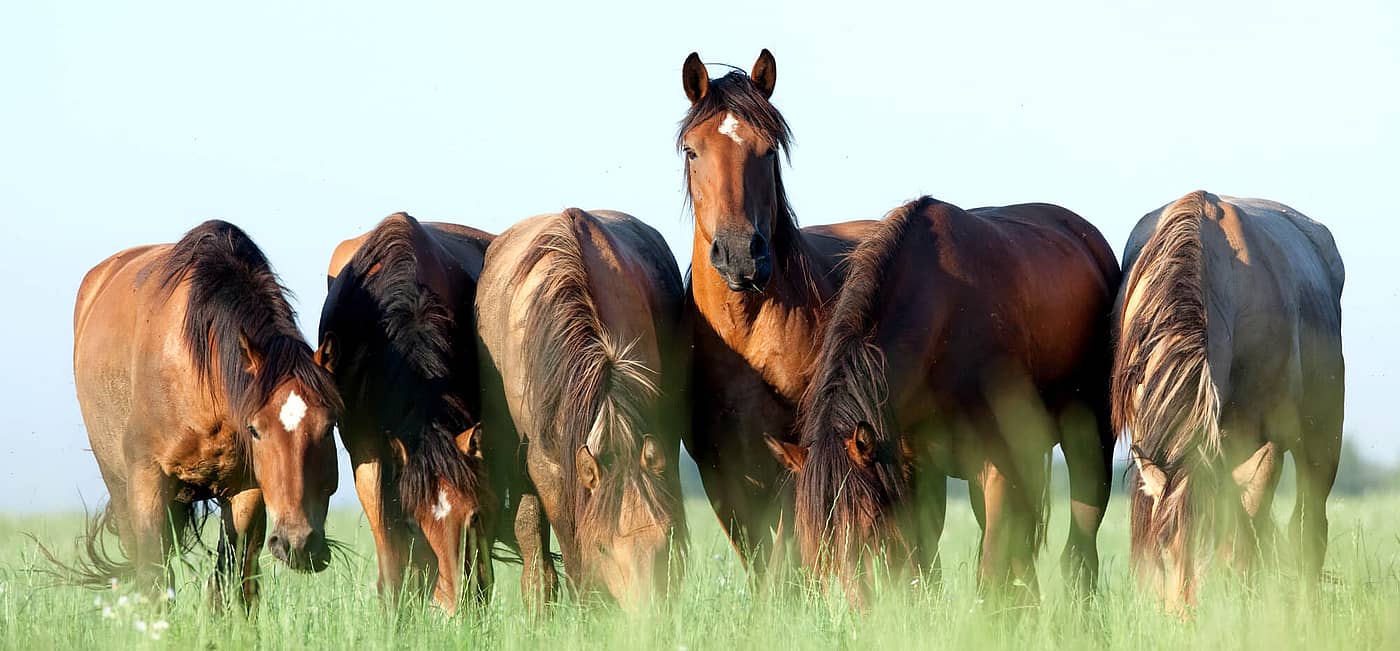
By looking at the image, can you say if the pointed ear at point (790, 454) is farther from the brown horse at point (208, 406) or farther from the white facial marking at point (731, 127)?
the brown horse at point (208, 406)

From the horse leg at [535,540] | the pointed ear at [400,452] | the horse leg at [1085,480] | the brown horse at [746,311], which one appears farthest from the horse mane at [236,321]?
the horse leg at [1085,480]

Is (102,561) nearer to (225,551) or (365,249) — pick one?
(225,551)

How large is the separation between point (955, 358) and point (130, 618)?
3829 mm

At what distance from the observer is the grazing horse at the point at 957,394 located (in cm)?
532

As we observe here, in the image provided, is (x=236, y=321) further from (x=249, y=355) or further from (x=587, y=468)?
(x=587, y=468)

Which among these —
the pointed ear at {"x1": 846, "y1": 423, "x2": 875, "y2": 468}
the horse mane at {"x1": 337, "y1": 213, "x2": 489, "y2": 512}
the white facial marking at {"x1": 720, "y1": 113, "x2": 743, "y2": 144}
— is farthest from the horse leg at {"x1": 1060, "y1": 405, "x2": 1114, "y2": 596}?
the horse mane at {"x1": 337, "y1": 213, "x2": 489, "y2": 512}

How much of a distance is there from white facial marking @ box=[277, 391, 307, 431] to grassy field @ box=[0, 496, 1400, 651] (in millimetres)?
637

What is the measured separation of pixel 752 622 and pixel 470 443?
170cm

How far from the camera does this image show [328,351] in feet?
19.9

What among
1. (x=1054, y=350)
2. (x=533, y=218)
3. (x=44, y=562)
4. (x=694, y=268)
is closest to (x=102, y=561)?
(x=44, y=562)

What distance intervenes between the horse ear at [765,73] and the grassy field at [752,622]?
2.52 meters

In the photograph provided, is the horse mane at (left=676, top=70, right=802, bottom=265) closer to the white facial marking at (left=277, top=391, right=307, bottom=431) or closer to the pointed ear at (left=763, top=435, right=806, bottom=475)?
the pointed ear at (left=763, top=435, right=806, bottom=475)

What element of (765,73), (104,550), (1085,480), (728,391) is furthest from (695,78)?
(104,550)

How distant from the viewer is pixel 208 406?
625 cm
